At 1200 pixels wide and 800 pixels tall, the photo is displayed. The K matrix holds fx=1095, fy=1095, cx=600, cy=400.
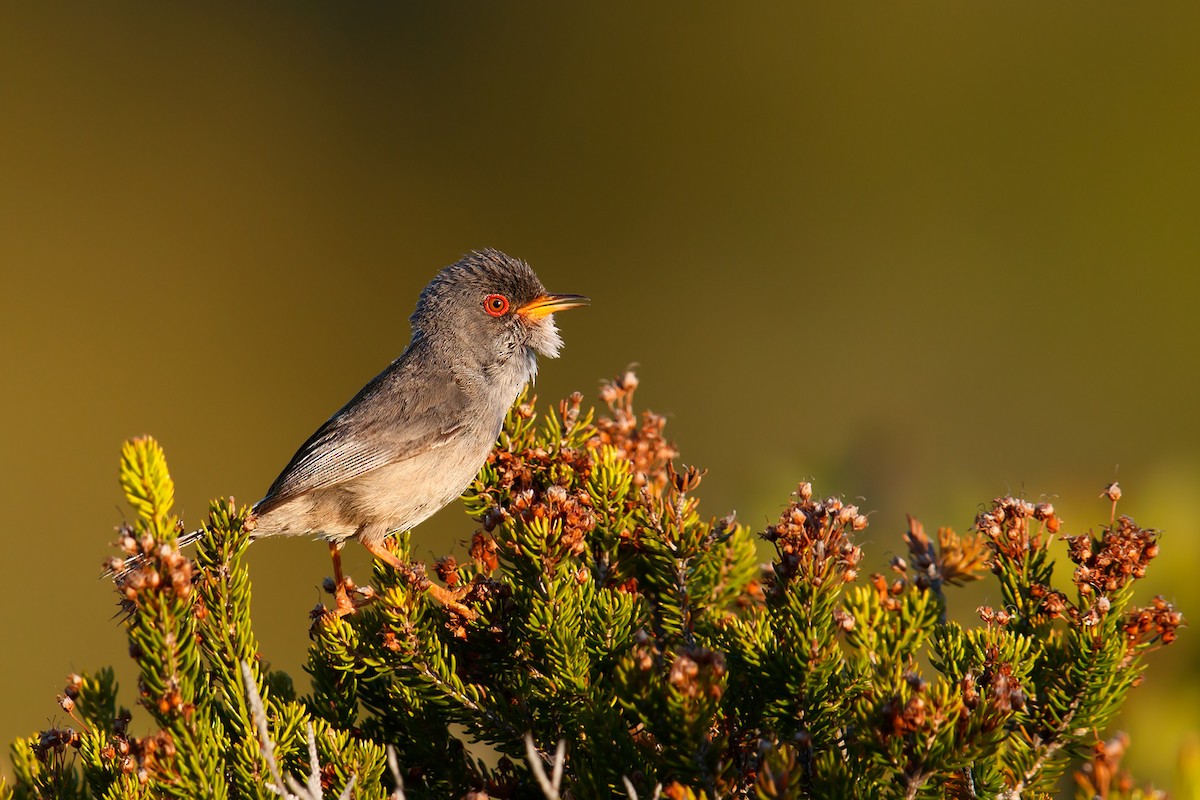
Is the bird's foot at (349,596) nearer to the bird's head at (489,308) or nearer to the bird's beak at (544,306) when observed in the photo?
the bird's head at (489,308)

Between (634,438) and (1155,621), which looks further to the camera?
(634,438)

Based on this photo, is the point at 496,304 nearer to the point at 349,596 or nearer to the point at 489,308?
the point at 489,308

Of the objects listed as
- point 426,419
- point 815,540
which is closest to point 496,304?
point 426,419

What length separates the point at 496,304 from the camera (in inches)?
191

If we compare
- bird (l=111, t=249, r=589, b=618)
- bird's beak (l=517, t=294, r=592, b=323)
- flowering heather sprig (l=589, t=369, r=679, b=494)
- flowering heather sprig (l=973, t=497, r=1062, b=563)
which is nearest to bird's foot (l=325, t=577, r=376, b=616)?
flowering heather sprig (l=589, t=369, r=679, b=494)

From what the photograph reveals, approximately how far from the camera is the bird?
13.8 ft

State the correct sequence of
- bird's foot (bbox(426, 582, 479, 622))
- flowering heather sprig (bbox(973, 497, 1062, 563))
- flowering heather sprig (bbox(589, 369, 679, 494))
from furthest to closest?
flowering heather sprig (bbox(589, 369, 679, 494))
bird's foot (bbox(426, 582, 479, 622))
flowering heather sprig (bbox(973, 497, 1062, 563))

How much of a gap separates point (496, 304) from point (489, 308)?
36 millimetres

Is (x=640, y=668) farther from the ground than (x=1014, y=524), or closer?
closer

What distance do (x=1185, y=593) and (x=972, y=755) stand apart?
5.38 feet

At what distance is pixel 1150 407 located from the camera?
26.7 ft

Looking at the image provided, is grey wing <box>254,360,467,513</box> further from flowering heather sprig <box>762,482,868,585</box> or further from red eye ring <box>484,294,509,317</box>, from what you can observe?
flowering heather sprig <box>762,482,868,585</box>

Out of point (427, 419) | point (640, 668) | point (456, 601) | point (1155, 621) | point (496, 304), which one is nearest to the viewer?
point (640, 668)

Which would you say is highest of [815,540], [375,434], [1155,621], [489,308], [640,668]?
[489,308]
